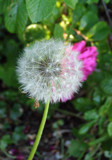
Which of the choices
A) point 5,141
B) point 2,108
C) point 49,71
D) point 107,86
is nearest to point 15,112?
point 2,108

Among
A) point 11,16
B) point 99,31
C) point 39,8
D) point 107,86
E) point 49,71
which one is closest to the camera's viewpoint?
point 39,8

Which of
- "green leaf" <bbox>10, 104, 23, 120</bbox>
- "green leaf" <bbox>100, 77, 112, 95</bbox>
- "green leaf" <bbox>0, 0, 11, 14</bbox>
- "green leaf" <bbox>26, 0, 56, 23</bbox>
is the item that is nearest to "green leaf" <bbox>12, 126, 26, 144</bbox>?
"green leaf" <bbox>10, 104, 23, 120</bbox>

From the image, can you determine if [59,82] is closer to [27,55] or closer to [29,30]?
[27,55]

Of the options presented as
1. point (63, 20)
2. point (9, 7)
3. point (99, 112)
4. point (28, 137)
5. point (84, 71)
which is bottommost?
point (28, 137)

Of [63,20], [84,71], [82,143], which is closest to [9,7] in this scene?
[84,71]

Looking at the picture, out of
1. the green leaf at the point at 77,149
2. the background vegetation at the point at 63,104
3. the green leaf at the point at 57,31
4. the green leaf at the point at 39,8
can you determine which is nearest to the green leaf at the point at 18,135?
the background vegetation at the point at 63,104

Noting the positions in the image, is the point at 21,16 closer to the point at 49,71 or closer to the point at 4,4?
the point at 4,4
